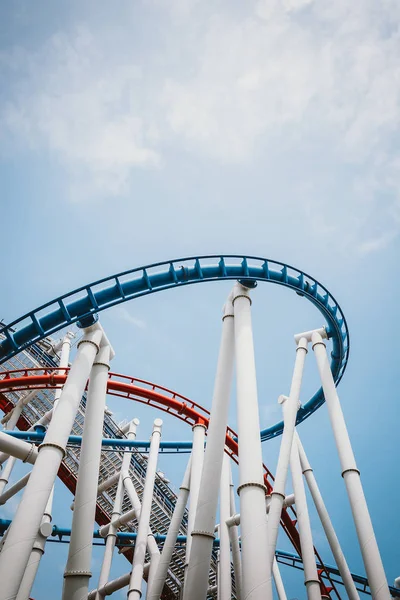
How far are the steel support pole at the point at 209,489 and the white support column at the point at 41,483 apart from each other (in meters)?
2.01

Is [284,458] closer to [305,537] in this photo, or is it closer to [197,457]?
[305,537]

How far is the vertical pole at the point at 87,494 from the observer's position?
19.8 ft

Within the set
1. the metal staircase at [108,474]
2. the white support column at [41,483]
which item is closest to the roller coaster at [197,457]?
the white support column at [41,483]

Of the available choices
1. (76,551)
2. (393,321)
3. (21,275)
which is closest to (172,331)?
(21,275)

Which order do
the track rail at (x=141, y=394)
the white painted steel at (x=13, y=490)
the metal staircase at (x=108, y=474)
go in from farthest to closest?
the metal staircase at (x=108, y=474) < the track rail at (x=141, y=394) < the white painted steel at (x=13, y=490)

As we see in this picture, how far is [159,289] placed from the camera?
9.11m

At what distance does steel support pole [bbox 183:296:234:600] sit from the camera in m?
6.00

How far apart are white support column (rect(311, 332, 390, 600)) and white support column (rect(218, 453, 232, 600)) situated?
112 inches

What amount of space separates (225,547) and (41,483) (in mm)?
5259

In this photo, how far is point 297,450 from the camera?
32.7 ft

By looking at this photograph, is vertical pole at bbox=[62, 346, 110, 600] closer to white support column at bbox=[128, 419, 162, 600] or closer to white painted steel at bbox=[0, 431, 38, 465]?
white painted steel at bbox=[0, 431, 38, 465]

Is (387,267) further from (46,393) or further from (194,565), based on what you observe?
(194,565)

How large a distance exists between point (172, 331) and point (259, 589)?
4242cm

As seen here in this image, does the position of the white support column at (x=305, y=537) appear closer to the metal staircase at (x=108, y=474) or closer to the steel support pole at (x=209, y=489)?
the steel support pole at (x=209, y=489)
